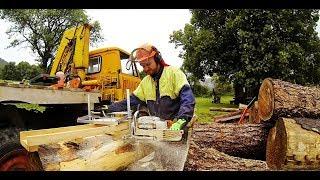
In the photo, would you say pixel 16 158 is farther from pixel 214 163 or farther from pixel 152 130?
pixel 214 163

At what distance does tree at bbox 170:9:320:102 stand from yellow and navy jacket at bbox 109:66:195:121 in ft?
46.9

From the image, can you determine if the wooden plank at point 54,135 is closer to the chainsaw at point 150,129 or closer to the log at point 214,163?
the chainsaw at point 150,129

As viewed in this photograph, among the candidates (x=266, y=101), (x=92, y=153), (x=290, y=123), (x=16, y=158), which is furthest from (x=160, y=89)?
(x=266, y=101)

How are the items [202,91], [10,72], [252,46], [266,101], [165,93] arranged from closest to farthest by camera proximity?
1. [165,93]
2. [266,101]
3. [252,46]
4. [10,72]
5. [202,91]

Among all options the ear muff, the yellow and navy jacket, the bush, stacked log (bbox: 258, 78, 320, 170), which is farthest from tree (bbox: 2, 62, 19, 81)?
the ear muff

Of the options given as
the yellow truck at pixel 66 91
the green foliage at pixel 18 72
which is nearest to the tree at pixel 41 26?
the green foliage at pixel 18 72

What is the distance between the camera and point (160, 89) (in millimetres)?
4289

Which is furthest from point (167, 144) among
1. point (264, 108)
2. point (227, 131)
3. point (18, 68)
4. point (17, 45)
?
point (17, 45)

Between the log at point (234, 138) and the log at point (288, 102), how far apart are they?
12.6 inches

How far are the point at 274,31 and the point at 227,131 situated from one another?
14.1m

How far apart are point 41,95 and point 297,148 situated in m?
4.03

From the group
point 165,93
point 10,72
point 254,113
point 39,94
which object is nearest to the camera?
point 165,93

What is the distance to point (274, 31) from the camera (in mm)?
18781

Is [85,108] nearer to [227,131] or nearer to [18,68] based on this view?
[227,131]
